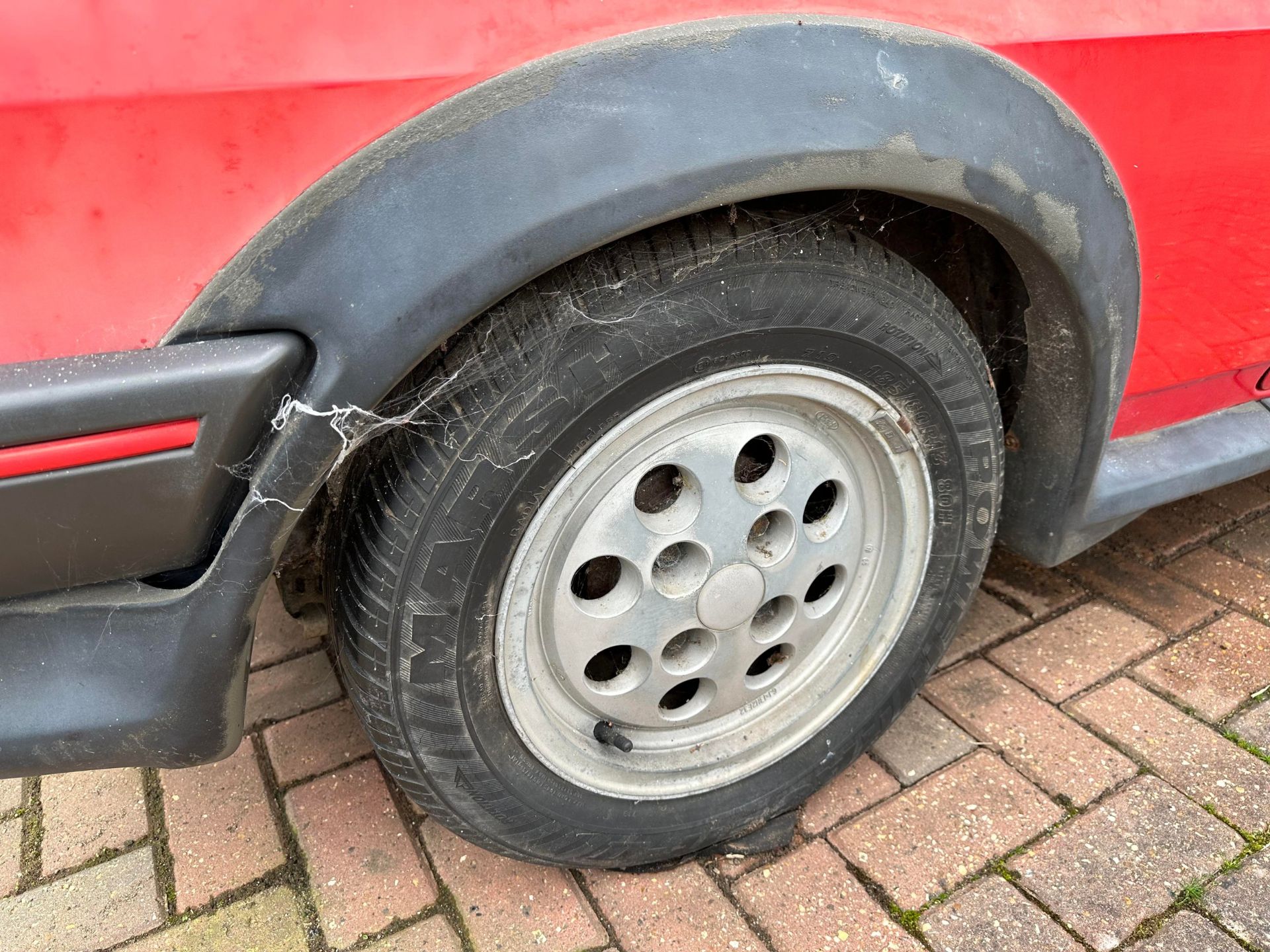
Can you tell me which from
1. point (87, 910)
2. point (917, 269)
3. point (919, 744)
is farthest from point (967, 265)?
point (87, 910)

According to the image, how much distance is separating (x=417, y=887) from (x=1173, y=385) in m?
1.62

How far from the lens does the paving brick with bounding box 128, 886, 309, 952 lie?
62.4 inches

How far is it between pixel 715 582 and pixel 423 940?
30.7 inches

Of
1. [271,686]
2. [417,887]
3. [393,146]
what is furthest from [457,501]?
[271,686]

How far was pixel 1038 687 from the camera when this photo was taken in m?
2.03

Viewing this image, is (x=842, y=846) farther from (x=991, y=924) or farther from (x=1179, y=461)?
(x=1179, y=461)

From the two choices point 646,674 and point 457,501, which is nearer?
point 457,501

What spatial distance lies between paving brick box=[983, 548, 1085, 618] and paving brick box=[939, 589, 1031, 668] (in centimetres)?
4

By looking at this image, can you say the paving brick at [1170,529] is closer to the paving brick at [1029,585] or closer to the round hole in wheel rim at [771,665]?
the paving brick at [1029,585]

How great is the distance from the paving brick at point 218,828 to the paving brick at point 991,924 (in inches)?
45.4

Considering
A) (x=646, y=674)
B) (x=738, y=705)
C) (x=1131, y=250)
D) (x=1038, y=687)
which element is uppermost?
(x=1131, y=250)

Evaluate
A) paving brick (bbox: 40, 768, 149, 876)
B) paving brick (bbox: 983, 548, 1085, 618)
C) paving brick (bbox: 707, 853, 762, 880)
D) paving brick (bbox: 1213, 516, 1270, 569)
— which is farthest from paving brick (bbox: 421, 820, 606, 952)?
paving brick (bbox: 1213, 516, 1270, 569)

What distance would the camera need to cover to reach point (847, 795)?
71.5 inches

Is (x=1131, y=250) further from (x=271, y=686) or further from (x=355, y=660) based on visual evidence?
(x=271, y=686)
